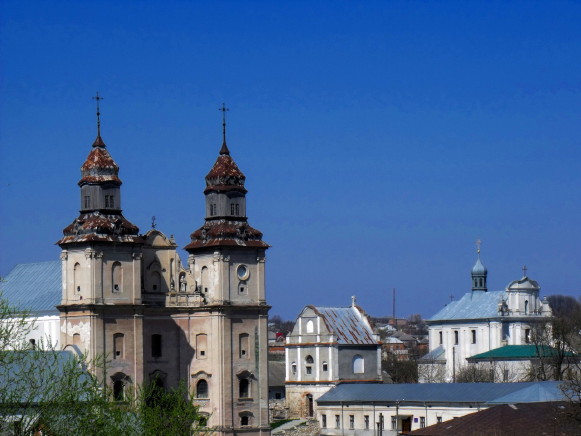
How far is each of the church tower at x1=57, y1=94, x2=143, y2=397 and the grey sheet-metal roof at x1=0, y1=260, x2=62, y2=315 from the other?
5.22m

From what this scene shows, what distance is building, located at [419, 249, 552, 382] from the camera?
4446 inches

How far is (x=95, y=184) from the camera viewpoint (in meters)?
72.8

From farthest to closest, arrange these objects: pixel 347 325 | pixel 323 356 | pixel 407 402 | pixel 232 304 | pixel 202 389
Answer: pixel 347 325
pixel 323 356
pixel 407 402
pixel 232 304
pixel 202 389

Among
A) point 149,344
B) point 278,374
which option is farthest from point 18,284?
point 278,374

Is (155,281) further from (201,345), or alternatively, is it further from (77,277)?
(77,277)

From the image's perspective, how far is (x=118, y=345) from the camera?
71000mm

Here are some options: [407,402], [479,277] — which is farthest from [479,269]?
[407,402]

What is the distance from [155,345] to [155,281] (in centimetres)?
391

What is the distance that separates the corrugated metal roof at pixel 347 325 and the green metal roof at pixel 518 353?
41.2 feet

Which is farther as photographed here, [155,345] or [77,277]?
[155,345]

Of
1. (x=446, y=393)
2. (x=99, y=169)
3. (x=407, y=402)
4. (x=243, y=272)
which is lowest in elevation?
(x=407, y=402)

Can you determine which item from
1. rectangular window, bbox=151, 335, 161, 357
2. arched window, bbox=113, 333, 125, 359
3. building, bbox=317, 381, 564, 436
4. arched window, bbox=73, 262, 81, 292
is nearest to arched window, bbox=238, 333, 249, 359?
rectangular window, bbox=151, 335, 161, 357

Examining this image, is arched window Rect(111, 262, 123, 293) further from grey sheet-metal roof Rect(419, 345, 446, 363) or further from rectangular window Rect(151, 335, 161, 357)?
grey sheet-metal roof Rect(419, 345, 446, 363)

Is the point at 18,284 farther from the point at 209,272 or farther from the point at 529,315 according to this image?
the point at 529,315
